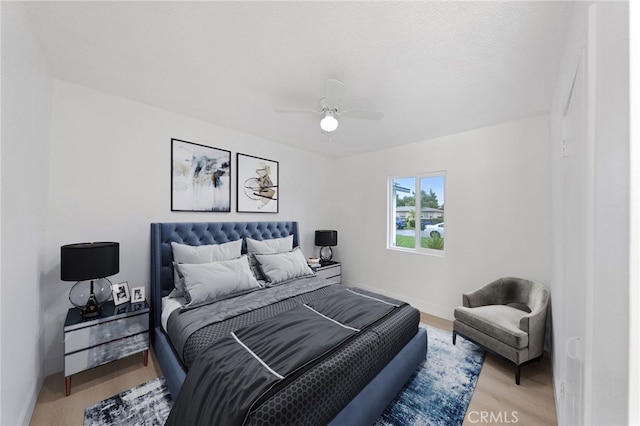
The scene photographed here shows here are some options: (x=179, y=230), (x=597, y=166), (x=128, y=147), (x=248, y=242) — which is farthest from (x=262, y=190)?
(x=597, y=166)

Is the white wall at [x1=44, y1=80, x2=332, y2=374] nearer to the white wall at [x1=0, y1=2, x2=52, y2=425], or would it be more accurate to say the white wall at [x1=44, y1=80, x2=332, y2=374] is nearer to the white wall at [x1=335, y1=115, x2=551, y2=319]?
the white wall at [x1=0, y1=2, x2=52, y2=425]

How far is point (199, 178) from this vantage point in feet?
9.78

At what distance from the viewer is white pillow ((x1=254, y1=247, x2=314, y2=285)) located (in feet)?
9.58

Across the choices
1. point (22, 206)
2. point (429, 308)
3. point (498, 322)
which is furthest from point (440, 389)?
point (22, 206)

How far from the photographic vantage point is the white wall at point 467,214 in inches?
105

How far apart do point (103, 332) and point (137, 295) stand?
16.8 inches

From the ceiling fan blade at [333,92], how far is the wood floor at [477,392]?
2.72 meters

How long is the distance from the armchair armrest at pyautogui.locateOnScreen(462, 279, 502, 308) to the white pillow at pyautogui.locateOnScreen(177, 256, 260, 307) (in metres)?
2.44

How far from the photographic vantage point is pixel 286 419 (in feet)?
3.66

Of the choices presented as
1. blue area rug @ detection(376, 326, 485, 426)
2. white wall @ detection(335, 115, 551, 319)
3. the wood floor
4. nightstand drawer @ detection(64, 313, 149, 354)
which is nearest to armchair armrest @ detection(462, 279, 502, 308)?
white wall @ detection(335, 115, 551, 319)

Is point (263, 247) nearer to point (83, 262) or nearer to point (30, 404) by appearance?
point (83, 262)

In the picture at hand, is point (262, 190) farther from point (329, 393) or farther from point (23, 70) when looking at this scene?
point (329, 393)

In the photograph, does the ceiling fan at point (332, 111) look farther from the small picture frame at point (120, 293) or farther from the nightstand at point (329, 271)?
the nightstand at point (329, 271)

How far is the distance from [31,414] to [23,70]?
90.7 inches
